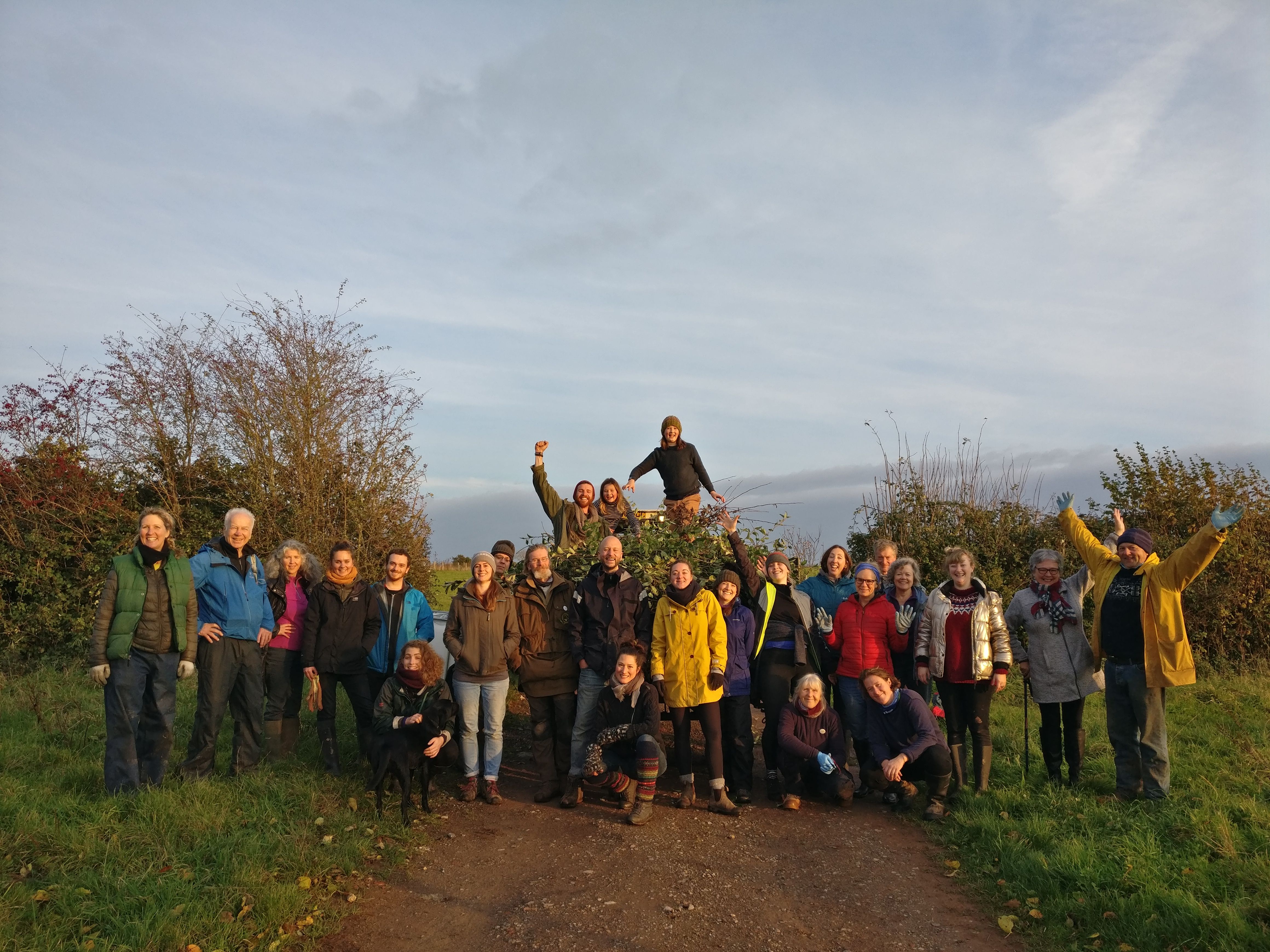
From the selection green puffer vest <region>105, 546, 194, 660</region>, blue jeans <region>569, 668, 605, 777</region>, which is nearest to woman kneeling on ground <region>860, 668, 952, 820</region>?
blue jeans <region>569, 668, 605, 777</region>

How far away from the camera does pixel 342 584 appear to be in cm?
748

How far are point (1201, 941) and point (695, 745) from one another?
5.03 meters

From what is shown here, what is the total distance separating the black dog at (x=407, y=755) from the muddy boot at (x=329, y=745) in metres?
0.64

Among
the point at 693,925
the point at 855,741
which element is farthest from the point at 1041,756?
the point at 693,925

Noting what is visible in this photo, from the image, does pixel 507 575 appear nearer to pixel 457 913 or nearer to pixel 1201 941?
pixel 457 913

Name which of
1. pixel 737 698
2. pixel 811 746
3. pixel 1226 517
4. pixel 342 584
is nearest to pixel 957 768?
pixel 811 746

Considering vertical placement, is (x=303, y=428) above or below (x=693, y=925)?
above

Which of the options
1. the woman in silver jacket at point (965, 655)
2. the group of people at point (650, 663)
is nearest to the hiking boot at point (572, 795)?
the group of people at point (650, 663)

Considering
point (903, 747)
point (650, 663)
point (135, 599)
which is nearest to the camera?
point (135, 599)

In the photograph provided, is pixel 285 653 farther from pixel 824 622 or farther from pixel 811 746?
pixel 824 622

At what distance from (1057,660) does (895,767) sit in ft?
5.17

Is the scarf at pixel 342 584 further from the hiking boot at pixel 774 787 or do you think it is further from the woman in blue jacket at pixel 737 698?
the hiking boot at pixel 774 787

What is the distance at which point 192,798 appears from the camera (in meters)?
6.05

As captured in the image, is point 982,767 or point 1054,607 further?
point 1054,607
